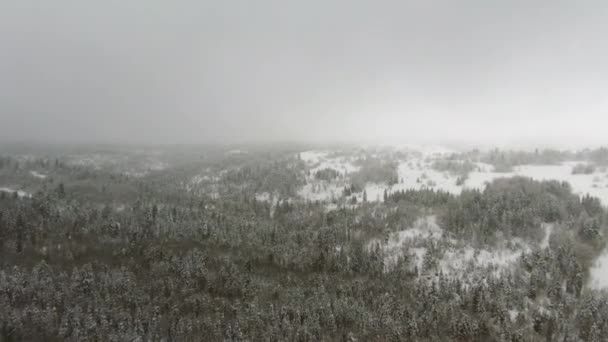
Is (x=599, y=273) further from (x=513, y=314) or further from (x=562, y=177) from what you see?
(x=562, y=177)

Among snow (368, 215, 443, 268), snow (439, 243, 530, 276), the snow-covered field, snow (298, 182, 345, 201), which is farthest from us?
snow (298, 182, 345, 201)

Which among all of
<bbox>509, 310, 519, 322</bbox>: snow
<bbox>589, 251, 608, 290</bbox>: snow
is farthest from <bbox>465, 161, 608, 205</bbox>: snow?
<bbox>509, 310, 519, 322</bbox>: snow

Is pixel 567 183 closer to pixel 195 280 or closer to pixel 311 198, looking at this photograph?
pixel 311 198

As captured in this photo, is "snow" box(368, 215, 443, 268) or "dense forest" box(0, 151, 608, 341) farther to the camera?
"snow" box(368, 215, 443, 268)

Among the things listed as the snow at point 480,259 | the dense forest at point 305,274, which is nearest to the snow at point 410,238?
the dense forest at point 305,274

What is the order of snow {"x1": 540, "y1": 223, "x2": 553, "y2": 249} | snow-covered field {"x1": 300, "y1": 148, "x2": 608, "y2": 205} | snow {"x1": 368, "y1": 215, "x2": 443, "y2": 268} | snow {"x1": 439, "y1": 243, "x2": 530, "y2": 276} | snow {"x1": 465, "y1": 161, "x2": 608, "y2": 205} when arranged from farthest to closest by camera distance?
snow-covered field {"x1": 300, "y1": 148, "x2": 608, "y2": 205} → snow {"x1": 465, "y1": 161, "x2": 608, "y2": 205} → snow {"x1": 368, "y1": 215, "x2": 443, "y2": 268} → snow {"x1": 540, "y1": 223, "x2": 553, "y2": 249} → snow {"x1": 439, "y1": 243, "x2": 530, "y2": 276}

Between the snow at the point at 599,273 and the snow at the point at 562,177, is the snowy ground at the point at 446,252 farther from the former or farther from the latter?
the snow at the point at 562,177

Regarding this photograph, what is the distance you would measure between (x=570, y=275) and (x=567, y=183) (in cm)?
5221

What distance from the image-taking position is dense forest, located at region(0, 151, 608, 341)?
7606 centimetres

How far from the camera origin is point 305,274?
110 metres

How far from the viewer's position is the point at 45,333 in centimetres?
8038

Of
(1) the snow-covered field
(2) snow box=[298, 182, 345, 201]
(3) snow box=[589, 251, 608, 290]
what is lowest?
(3) snow box=[589, 251, 608, 290]

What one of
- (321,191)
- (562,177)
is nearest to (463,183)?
(562,177)

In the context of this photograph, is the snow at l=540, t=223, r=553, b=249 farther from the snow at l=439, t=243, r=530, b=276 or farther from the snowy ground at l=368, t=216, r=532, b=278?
the snow at l=439, t=243, r=530, b=276
